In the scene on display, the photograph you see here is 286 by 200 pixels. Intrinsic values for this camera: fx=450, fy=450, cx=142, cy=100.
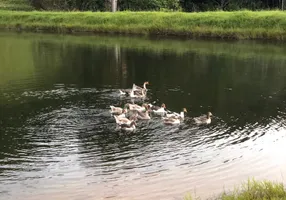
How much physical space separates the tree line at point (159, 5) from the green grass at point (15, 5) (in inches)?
51.4

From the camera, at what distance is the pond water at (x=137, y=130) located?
12031 mm

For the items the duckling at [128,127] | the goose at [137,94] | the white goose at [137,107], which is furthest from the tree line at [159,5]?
the duckling at [128,127]

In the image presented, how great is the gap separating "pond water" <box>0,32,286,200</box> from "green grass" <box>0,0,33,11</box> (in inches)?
1396

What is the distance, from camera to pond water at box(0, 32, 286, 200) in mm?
12031

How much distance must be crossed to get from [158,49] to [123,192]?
28564mm

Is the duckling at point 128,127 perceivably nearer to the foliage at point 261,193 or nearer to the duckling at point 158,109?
the duckling at point 158,109

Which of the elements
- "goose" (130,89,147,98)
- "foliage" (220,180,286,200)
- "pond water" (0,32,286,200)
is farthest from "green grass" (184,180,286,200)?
"goose" (130,89,147,98)

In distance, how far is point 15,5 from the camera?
68.8 metres

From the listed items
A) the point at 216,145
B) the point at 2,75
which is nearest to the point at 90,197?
the point at 216,145

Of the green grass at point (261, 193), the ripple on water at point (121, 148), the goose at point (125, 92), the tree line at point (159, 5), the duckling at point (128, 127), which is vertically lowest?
the ripple on water at point (121, 148)

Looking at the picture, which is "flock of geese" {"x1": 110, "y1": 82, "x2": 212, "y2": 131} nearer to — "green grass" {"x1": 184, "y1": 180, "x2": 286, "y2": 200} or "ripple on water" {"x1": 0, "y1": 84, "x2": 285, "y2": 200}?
"ripple on water" {"x1": 0, "y1": 84, "x2": 285, "y2": 200}

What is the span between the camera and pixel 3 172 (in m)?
12.5

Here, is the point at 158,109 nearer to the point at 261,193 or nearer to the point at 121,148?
the point at 121,148

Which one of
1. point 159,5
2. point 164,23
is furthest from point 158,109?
point 159,5
